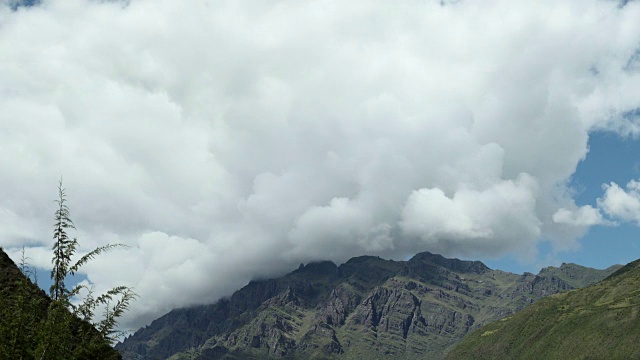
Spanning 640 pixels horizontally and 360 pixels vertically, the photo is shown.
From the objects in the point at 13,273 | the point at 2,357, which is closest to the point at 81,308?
the point at 2,357

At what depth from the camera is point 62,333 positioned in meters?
22.0

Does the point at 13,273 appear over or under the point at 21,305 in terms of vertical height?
over

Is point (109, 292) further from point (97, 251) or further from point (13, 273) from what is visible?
point (13, 273)

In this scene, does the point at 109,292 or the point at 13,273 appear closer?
the point at 109,292

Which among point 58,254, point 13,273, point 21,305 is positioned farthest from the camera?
point 13,273

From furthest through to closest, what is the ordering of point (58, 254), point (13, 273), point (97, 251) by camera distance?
1. point (13, 273)
2. point (97, 251)
3. point (58, 254)

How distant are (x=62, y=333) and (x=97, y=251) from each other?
4543mm

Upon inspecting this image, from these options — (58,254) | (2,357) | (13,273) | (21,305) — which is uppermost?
(13,273)

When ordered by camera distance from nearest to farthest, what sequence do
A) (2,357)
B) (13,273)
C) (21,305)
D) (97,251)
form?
(2,357)
(21,305)
(97,251)
(13,273)

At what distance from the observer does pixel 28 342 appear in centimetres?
2219

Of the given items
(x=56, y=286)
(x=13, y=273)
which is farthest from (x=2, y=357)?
(x=13, y=273)

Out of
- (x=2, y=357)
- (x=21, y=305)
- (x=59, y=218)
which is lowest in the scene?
(x=2, y=357)

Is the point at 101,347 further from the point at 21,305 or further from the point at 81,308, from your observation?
the point at 21,305

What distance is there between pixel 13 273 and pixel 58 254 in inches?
3373
